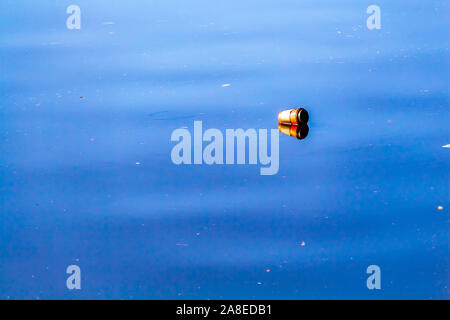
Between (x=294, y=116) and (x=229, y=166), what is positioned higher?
(x=294, y=116)

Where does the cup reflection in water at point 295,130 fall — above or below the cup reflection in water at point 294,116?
below

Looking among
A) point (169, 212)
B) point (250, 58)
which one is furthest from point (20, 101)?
point (250, 58)

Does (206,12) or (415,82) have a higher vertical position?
A: (206,12)

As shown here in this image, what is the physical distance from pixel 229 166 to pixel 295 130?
21 cm

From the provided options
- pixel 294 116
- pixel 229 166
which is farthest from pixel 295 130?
pixel 229 166

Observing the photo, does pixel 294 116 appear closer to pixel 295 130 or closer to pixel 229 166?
pixel 295 130

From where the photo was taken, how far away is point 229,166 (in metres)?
1.40

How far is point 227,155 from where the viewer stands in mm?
1396

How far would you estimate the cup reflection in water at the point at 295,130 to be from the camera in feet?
4.50

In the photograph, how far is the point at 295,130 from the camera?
1373mm

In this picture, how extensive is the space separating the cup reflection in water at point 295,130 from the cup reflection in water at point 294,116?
12 millimetres

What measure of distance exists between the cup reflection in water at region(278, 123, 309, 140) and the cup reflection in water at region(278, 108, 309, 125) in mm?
12
